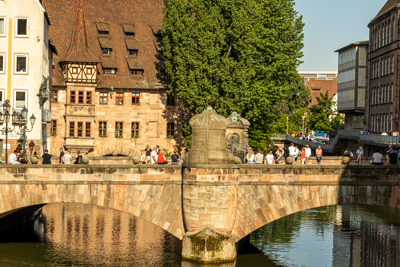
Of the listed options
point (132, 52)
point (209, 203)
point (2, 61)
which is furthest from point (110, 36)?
point (209, 203)

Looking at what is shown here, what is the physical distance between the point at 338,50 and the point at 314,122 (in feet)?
37.2

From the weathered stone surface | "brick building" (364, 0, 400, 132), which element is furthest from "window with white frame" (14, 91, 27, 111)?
"brick building" (364, 0, 400, 132)

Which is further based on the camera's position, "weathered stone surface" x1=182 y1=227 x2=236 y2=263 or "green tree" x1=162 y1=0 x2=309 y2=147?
"green tree" x1=162 y1=0 x2=309 y2=147

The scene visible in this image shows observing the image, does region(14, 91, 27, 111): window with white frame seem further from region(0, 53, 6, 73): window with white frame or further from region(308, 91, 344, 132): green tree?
region(308, 91, 344, 132): green tree

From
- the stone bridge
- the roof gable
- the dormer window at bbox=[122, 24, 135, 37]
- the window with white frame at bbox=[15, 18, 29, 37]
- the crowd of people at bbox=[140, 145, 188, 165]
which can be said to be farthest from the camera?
the roof gable

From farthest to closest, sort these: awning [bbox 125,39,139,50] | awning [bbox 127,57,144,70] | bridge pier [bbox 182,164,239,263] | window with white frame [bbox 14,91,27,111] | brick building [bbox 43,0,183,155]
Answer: awning [bbox 125,39,139,50]
awning [bbox 127,57,144,70]
brick building [bbox 43,0,183,155]
window with white frame [bbox 14,91,27,111]
bridge pier [bbox 182,164,239,263]

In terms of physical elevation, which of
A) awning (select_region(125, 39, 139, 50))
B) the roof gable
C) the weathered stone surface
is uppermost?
the roof gable

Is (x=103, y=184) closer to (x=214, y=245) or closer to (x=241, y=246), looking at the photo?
(x=214, y=245)

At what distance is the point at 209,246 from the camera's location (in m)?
27.8

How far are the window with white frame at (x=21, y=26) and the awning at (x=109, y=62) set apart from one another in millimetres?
16138

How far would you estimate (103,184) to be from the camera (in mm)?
28156

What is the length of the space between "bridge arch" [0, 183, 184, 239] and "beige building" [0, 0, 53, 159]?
74.2 ft

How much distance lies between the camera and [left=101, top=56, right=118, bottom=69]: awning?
65.9 meters

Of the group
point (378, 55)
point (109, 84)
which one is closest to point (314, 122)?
point (378, 55)
